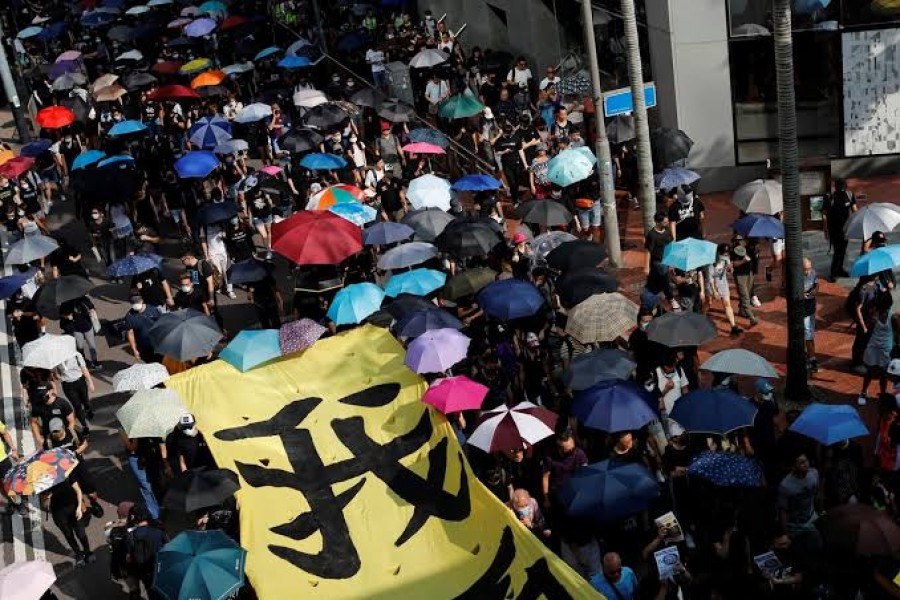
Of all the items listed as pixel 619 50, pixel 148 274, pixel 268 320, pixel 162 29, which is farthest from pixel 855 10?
pixel 162 29

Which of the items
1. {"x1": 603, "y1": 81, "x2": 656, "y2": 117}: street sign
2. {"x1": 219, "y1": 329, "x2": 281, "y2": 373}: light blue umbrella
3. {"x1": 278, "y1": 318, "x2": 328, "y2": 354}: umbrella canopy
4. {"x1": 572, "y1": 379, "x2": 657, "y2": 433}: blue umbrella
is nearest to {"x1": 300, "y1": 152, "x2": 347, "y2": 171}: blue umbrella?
{"x1": 603, "y1": 81, "x2": 656, "y2": 117}: street sign

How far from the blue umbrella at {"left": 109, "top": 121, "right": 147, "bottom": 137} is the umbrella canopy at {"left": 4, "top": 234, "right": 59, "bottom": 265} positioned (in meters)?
5.15

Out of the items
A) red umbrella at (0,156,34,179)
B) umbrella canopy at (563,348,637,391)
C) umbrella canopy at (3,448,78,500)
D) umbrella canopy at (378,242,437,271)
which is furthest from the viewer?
red umbrella at (0,156,34,179)

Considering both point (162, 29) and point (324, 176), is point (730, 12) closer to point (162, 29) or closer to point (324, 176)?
point (324, 176)

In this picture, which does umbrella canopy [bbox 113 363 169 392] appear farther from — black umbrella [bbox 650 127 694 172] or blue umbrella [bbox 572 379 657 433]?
black umbrella [bbox 650 127 694 172]

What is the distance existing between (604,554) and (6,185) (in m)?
17.6

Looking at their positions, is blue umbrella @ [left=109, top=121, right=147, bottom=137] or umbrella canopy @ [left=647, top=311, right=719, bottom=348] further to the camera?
blue umbrella @ [left=109, top=121, right=147, bottom=137]

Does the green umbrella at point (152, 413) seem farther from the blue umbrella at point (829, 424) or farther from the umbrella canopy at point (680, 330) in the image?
the blue umbrella at point (829, 424)

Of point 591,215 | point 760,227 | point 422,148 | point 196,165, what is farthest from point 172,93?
point 760,227

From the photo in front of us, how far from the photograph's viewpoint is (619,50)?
25.9m

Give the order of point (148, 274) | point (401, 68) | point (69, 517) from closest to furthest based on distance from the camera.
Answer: point (69, 517)
point (148, 274)
point (401, 68)

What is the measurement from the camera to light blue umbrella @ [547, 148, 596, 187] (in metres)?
20.0

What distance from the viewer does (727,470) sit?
1144 cm

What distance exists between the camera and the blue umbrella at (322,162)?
2203 cm
